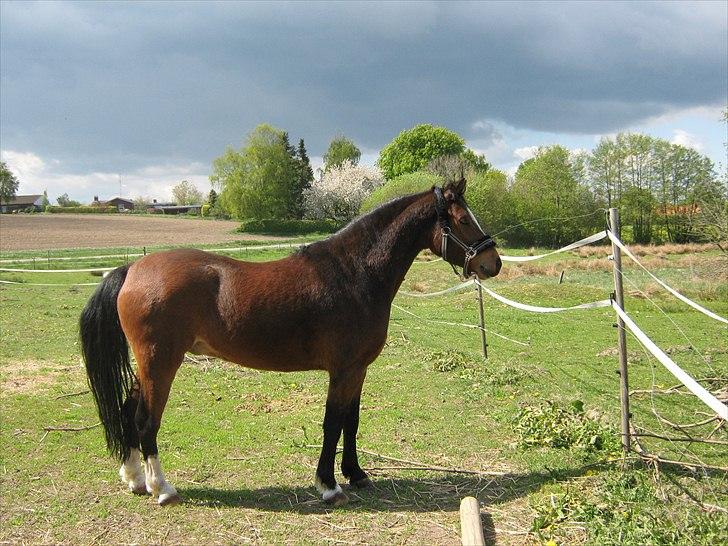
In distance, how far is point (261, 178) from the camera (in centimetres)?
6084

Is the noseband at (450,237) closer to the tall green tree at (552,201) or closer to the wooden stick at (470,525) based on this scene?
the wooden stick at (470,525)

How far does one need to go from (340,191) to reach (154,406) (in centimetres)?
5844

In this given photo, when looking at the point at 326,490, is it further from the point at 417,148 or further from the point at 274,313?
the point at 417,148

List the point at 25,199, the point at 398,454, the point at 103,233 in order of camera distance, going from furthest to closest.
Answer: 1. the point at 25,199
2. the point at 103,233
3. the point at 398,454

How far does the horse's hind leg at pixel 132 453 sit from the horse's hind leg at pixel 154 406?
0.66ft

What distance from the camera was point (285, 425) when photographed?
21.0 ft

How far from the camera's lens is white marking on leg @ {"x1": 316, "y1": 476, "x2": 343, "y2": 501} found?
4426 mm

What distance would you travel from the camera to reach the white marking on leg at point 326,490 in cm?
443

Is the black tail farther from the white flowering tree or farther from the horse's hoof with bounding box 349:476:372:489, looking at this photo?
the white flowering tree

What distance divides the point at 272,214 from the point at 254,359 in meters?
58.5

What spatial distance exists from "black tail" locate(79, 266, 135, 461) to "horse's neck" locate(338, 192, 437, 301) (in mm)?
2191

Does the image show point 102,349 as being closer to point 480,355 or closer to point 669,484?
point 669,484

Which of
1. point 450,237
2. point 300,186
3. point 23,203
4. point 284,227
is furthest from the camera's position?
point 23,203

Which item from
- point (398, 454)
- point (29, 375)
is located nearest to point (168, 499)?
point (398, 454)
